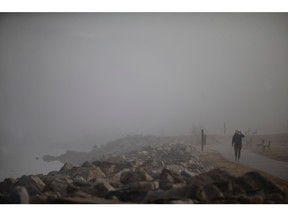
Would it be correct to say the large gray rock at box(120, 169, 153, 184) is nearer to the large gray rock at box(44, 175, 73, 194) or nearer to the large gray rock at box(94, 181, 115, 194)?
the large gray rock at box(94, 181, 115, 194)

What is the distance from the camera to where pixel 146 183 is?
5938 mm

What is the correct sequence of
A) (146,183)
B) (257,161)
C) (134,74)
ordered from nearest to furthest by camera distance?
(146,183), (257,161), (134,74)

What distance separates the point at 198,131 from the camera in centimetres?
645

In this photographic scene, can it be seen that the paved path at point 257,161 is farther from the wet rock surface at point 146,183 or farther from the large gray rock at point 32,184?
the large gray rock at point 32,184

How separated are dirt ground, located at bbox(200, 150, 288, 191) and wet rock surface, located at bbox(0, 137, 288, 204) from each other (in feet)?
0.35

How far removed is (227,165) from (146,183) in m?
1.59

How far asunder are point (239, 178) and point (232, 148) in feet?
2.05

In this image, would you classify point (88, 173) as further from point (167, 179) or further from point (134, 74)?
point (134, 74)

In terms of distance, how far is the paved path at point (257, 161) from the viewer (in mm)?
6227

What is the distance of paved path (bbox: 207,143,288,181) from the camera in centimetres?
623

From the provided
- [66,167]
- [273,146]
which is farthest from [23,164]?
[273,146]
